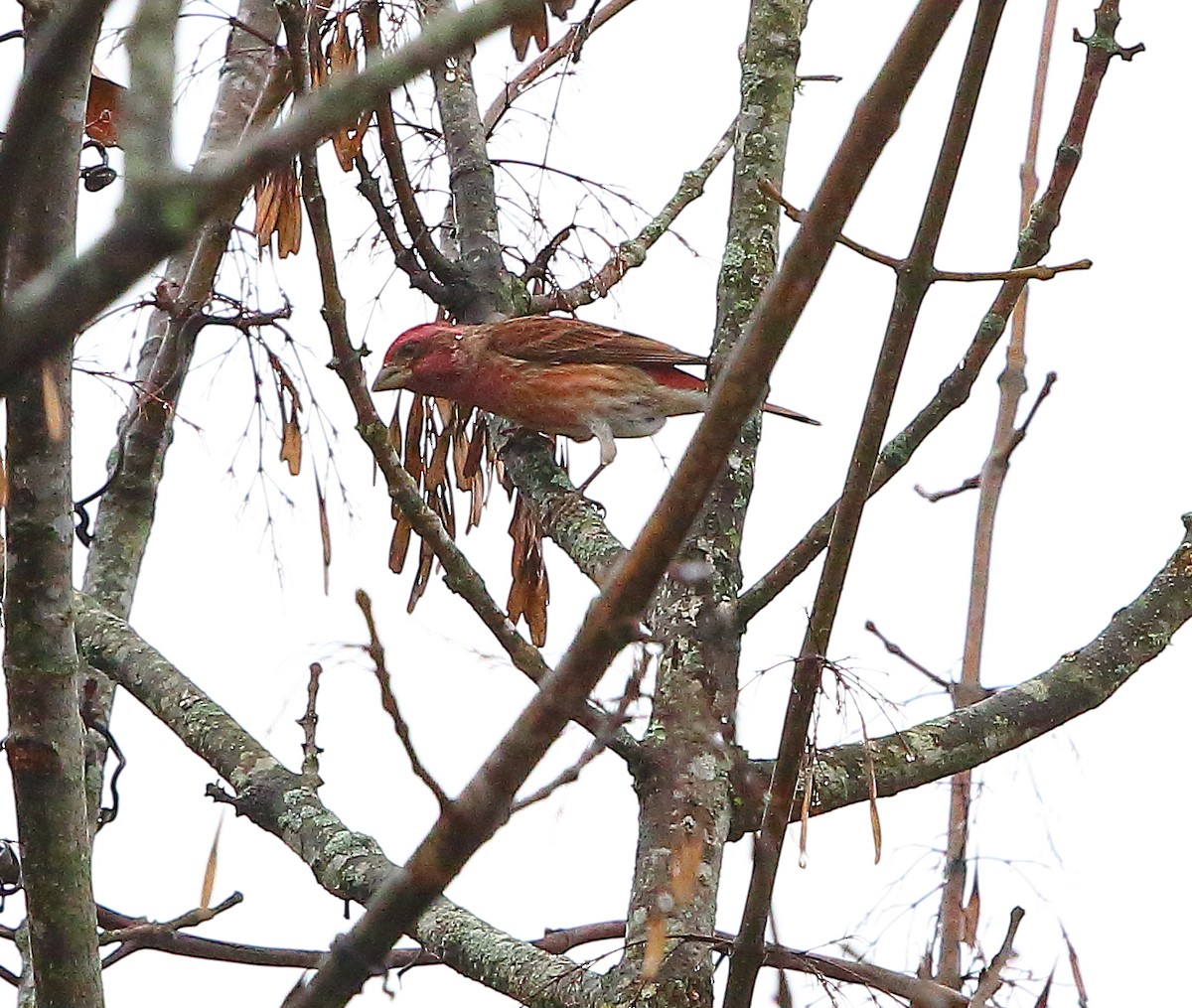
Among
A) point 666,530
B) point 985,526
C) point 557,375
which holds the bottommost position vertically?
point 666,530

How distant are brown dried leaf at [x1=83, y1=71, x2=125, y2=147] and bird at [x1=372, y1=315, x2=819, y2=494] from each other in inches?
50.5

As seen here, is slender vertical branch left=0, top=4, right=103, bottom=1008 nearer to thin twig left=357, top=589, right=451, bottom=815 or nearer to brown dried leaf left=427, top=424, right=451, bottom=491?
thin twig left=357, top=589, right=451, bottom=815

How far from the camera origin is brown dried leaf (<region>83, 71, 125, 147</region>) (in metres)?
3.05

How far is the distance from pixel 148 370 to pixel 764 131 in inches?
65.4

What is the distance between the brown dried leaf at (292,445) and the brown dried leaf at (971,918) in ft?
5.70

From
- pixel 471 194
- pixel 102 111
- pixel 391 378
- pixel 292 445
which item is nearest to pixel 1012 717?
pixel 292 445

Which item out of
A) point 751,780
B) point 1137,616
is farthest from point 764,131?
point 751,780

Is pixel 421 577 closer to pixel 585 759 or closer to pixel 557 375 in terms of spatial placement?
pixel 557 375

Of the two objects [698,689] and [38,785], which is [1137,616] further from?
[38,785]

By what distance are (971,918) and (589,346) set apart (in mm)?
3537

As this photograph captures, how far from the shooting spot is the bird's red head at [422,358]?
467 centimetres

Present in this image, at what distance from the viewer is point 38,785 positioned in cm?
193

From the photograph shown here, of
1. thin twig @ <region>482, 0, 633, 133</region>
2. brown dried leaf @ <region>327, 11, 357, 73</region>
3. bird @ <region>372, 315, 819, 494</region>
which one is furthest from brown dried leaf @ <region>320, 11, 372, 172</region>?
bird @ <region>372, 315, 819, 494</region>

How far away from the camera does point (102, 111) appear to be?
10.4 ft
